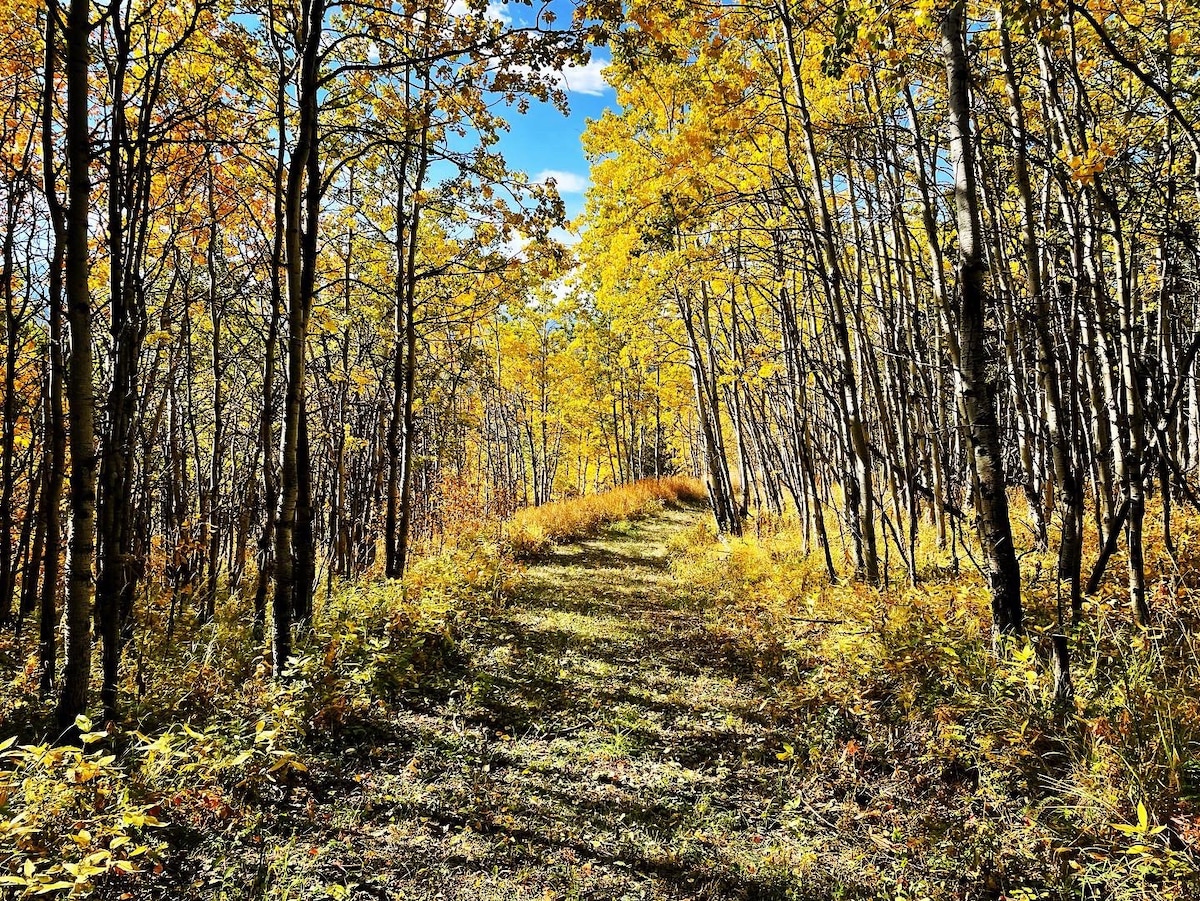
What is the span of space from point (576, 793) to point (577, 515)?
375 inches

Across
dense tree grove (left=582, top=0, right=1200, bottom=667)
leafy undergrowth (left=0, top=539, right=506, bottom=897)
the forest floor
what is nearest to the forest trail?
the forest floor

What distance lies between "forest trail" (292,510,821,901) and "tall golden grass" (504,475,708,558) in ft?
15.6

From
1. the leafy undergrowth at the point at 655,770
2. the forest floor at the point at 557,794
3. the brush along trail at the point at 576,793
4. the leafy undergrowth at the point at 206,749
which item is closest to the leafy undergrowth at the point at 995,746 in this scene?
the leafy undergrowth at the point at 655,770

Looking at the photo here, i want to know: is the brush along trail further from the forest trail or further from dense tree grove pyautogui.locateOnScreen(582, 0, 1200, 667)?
dense tree grove pyautogui.locateOnScreen(582, 0, 1200, 667)

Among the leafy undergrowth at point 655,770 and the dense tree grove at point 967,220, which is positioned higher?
the dense tree grove at point 967,220

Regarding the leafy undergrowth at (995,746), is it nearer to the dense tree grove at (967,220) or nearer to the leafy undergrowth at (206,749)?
the dense tree grove at (967,220)

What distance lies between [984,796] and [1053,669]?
0.91 metres

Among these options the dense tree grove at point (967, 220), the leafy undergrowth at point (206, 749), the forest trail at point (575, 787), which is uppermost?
the dense tree grove at point (967, 220)

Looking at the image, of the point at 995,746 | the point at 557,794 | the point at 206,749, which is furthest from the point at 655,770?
the point at 206,749

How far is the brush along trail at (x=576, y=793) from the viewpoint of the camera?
289cm

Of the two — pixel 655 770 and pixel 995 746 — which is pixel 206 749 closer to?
pixel 655 770

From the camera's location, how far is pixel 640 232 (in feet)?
20.9

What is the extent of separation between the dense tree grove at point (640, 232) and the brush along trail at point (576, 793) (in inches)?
60.1

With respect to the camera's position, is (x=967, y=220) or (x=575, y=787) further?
(x=575, y=787)
